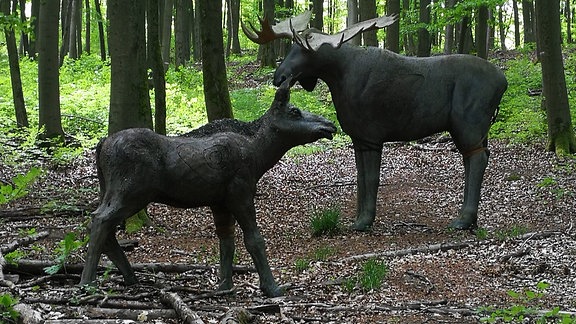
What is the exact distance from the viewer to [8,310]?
4.10m

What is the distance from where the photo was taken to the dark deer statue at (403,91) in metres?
9.29

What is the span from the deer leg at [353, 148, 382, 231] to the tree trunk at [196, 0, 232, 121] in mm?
2726

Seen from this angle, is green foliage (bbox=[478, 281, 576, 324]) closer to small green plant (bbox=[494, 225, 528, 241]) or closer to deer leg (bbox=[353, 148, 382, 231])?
small green plant (bbox=[494, 225, 528, 241])

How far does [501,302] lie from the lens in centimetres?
591

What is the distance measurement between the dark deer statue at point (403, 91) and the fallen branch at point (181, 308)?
482cm

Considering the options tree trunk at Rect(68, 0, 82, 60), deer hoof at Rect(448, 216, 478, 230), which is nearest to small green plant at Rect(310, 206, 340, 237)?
deer hoof at Rect(448, 216, 478, 230)

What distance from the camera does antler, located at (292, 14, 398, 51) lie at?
8.98m

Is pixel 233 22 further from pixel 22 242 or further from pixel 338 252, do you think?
pixel 22 242

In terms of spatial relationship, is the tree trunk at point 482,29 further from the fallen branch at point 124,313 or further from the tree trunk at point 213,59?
the fallen branch at point 124,313

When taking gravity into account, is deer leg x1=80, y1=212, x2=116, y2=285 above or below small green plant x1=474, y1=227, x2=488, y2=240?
above

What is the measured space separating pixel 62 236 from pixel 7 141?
23.3 ft

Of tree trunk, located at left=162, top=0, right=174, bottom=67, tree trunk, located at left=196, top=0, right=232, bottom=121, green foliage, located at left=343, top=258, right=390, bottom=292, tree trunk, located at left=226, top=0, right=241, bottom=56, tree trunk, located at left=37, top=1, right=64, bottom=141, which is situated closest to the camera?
green foliage, located at left=343, top=258, right=390, bottom=292

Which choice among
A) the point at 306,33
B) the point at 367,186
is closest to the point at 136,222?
the point at 367,186

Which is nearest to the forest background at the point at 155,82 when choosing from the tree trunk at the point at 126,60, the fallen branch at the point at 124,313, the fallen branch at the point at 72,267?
→ the tree trunk at the point at 126,60
